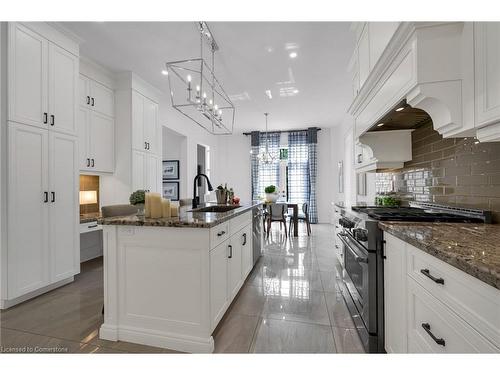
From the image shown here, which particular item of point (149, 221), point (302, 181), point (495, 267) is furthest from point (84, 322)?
point (302, 181)

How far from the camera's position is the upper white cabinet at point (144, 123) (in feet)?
12.4

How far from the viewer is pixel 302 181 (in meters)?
7.44

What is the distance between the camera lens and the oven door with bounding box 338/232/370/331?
5.10ft

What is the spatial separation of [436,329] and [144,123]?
14.4 ft

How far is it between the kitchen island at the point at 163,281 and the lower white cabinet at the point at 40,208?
4.21 ft

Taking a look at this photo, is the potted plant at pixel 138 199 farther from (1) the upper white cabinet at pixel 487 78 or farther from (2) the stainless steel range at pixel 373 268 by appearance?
(1) the upper white cabinet at pixel 487 78

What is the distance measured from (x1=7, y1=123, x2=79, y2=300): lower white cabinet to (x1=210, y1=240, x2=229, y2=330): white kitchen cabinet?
2034 millimetres

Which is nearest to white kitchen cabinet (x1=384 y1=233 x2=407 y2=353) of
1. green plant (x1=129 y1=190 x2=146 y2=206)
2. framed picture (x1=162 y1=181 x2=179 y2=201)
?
green plant (x1=129 y1=190 x2=146 y2=206)

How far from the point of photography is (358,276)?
175cm

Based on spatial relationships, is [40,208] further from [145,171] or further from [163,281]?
[163,281]

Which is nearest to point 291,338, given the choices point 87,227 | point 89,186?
point 87,227

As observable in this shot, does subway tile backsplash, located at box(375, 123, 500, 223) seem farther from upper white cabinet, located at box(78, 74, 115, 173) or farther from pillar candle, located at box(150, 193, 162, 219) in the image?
upper white cabinet, located at box(78, 74, 115, 173)
